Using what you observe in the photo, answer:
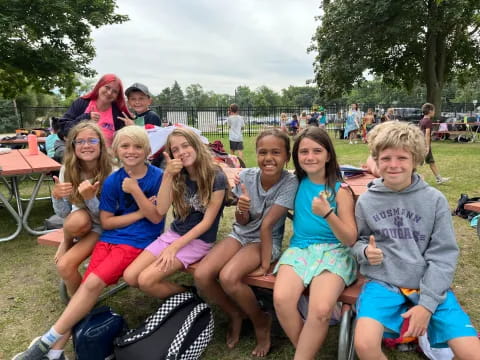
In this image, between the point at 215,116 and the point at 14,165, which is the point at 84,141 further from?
the point at 215,116

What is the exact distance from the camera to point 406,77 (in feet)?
65.5

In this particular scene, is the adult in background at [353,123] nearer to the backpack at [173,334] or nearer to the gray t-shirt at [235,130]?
the gray t-shirt at [235,130]

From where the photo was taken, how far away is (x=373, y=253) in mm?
1865

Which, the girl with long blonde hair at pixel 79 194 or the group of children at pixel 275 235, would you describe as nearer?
the group of children at pixel 275 235

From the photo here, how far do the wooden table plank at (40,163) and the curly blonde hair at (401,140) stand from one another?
11.1 ft

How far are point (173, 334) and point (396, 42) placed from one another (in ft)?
58.8

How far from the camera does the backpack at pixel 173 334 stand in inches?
80.9

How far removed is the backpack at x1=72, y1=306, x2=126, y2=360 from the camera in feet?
6.89

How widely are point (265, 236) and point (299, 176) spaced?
46 centimetres

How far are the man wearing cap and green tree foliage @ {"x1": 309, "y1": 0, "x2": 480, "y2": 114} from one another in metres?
14.3

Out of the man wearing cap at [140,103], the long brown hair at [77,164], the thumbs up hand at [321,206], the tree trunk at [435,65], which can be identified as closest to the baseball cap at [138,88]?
the man wearing cap at [140,103]

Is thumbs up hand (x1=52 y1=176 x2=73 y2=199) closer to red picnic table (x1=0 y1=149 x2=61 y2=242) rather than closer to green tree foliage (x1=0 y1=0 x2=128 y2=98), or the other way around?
A: red picnic table (x1=0 y1=149 x2=61 y2=242)

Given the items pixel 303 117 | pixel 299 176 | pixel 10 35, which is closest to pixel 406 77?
pixel 303 117

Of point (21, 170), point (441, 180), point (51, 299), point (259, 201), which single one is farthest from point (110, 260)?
point (441, 180)
